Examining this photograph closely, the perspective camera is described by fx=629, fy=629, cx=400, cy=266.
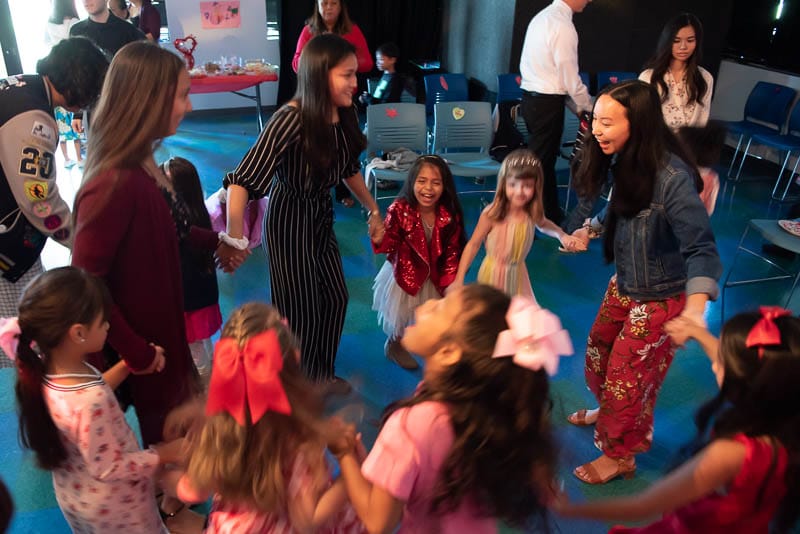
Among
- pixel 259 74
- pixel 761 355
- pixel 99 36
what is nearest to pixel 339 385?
pixel 761 355

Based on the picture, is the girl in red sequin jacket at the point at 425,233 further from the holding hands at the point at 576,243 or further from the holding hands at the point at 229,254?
the holding hands at the point at 229,254

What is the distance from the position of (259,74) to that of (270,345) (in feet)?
19.8

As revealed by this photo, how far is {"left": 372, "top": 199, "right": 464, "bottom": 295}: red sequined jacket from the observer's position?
120 inches

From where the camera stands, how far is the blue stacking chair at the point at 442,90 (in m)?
6.71

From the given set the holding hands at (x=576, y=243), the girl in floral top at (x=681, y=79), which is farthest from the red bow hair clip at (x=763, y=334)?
the girl in floral top at (x=681, y=79)

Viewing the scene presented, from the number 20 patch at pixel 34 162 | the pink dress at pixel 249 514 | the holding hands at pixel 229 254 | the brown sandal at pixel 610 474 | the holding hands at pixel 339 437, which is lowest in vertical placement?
the brown sandal at pixel 610 474

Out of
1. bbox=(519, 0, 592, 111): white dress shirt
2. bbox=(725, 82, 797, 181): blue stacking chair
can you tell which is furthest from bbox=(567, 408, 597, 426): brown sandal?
bbox=(725, 82, 797, 181): blue stacking chair

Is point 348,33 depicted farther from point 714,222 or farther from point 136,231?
point 136,231

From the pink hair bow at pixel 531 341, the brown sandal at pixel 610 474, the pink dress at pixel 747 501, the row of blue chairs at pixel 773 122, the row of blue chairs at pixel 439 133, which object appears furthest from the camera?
the row of blue chairs at pixel 773 122

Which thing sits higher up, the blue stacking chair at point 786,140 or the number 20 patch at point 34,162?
the number 20 patch at point 34,162

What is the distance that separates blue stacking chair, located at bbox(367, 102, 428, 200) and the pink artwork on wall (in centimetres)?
384

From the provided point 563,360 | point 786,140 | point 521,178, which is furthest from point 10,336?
point 786,140

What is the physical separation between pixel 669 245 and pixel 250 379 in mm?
1602

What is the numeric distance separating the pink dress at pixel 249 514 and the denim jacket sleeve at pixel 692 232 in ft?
4.42
